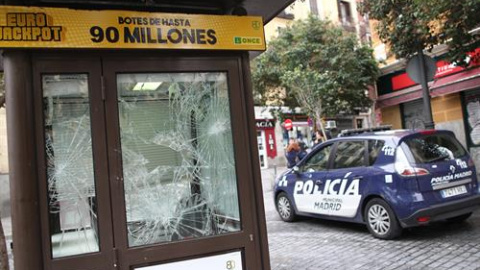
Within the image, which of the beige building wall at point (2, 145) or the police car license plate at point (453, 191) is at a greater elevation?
the beige building wall at point (2, 145)

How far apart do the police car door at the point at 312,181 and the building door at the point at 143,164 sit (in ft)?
14.7

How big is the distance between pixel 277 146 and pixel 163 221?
81.0ft

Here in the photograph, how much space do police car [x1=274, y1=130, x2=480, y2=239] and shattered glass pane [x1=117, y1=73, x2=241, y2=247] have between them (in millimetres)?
3709

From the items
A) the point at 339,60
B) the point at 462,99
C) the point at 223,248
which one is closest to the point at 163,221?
the point at 223,248

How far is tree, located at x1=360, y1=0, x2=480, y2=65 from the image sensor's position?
308 inches

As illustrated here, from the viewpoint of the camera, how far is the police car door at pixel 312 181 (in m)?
7.84

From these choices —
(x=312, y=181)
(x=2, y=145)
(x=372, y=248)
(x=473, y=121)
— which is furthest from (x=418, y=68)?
(x=2, y=145)

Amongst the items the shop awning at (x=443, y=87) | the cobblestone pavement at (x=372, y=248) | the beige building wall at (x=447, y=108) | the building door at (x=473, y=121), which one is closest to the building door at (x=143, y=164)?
the cobblestone pavement at (x=372, y=248)

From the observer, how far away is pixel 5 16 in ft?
9.43

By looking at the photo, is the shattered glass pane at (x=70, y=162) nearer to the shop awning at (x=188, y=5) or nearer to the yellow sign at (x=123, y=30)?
the yellow sign at (x=123, y=30)

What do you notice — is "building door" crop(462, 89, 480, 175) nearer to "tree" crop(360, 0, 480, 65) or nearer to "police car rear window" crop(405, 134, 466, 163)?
"tree" crop(360, 0, 480, 65)

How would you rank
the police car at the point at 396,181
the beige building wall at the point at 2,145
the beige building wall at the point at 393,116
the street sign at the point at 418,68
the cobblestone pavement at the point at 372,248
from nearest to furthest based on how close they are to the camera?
the cobblestone pavement at the point at 372,248 → the police car at the point at 396,181 → the street sign at the point at 418,68 → the beige building wall at the point at 2,145 → the beige building wall at the point at 393,116

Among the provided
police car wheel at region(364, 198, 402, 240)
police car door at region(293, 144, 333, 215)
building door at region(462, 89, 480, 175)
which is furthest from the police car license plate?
building door at region(462, 89, 480, 175)

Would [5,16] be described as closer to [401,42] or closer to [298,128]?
[401,42]
